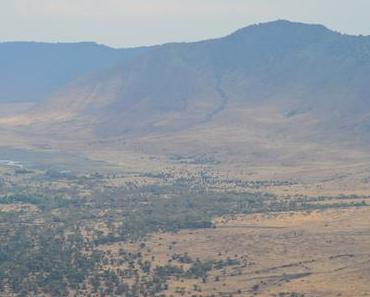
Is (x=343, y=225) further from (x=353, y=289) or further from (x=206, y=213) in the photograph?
(x=353, y=289)

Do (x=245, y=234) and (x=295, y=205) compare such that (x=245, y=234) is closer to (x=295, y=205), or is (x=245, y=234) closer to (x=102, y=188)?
(x=295, y=205)

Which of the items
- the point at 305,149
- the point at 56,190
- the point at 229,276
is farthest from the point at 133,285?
the point at 305,149

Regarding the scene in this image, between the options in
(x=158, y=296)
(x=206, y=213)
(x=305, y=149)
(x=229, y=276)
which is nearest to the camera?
(x=158, y=296)

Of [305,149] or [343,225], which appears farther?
[305,149]

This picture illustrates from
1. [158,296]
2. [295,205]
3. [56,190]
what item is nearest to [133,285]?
[158,296]

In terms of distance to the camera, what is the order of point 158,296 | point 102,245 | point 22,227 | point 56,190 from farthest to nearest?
point 56,190 < point 22,227 < point 102,245 < point 158,296

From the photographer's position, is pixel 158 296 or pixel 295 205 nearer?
pixel 158 296

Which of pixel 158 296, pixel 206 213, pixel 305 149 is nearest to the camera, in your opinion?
pixel 158 296

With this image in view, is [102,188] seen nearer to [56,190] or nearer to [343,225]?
[56,190]

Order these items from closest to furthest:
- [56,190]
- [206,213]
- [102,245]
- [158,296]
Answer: [158,296] < [102,245] < [206,213] < [56,190]
